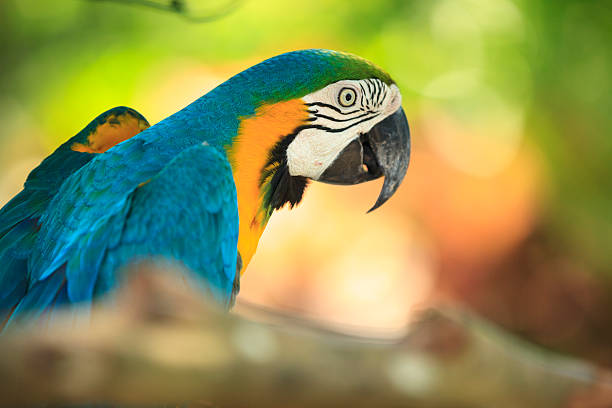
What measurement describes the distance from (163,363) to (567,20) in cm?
466

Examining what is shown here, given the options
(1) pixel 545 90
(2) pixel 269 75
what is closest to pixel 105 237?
(2) pixel 269 75

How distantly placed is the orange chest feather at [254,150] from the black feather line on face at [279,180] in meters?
0.01

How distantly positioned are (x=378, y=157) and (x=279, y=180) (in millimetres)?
255

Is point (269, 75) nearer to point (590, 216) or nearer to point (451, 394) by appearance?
point (451, 394)

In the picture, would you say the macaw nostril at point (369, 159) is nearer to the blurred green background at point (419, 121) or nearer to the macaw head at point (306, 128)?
the macaw head at point (306, 128)

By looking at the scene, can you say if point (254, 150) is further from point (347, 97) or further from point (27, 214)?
point (27, 214)

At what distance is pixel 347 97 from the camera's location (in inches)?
52.4

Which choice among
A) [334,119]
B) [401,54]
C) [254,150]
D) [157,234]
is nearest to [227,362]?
[157,234]

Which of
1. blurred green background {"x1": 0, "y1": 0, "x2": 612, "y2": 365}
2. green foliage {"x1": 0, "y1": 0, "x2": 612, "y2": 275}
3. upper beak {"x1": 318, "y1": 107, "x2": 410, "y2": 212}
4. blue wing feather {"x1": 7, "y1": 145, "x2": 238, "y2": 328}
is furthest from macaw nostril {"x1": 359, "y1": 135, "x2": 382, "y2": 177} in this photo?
green foliage {"x1": 0, "y1": 0, "x2": 612, "y2": 275}

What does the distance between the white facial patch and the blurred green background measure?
9.53 ft

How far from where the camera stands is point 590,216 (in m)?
4.23

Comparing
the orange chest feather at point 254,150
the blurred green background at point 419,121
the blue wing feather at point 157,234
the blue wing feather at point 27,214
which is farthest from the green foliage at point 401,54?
the blue wing feather at point 157,234

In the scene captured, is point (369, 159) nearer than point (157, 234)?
No

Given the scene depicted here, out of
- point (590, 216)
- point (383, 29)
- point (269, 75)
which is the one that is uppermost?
point (383, 29)
